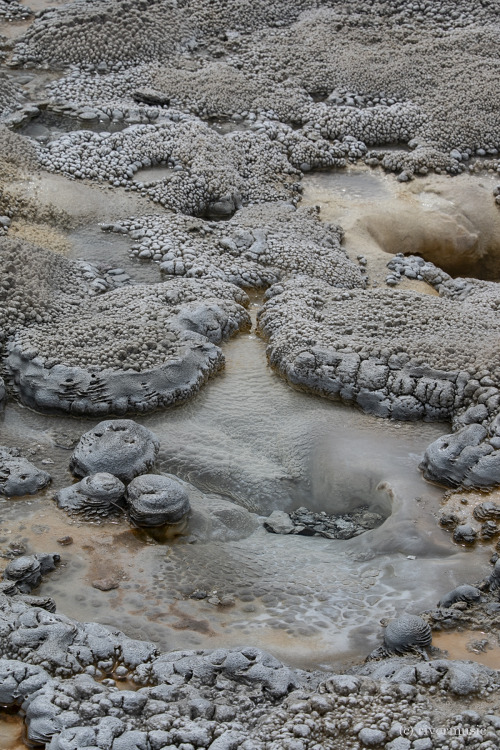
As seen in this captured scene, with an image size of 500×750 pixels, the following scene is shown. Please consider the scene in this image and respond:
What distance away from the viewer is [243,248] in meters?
6.97

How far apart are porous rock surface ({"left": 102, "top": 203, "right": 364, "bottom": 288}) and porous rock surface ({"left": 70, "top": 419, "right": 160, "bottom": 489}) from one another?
2010mm

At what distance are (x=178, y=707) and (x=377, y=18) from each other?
8.42 metres

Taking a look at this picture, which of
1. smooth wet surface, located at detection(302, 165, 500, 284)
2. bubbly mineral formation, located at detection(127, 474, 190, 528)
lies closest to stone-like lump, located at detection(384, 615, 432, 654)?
bubbly mineral formation, located at detection(127, 474, 190, 528)

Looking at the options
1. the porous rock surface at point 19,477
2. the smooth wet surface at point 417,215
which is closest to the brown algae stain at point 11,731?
the porous rock surface at point 19,477

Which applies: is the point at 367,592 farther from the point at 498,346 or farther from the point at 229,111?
the point at 229,111

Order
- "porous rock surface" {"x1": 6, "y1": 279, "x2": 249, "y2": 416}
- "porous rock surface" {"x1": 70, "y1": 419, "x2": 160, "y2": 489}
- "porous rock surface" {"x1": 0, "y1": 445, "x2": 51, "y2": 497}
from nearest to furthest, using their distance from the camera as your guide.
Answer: "porous rock surface" {"x1": 0, "y1": 445, "x2": 51, "y2": 497}
"porous rock surface" {"x1": 70, "y1": 419, "x2": 160, "y2": 489}
"porous rock surface" {"x1": 6, "y1": 279, "x2": 249, "y2": 416}

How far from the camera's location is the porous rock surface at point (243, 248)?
6.77 m

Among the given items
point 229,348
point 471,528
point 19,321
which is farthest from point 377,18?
point 471,528

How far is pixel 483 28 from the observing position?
9.62 meters

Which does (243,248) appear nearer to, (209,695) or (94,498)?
(94,498)

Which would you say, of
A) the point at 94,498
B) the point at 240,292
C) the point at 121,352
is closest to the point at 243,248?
the point at 240,292

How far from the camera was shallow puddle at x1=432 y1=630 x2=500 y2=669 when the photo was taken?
3662mm

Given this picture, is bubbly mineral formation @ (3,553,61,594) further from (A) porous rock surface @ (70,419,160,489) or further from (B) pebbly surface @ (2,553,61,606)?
(A) porous rock surface @ (70,419,160,489)

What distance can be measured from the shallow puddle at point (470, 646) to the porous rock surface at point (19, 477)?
7.02ft
